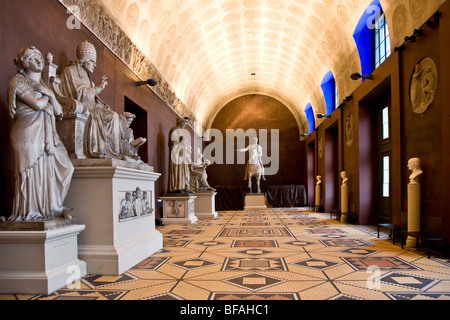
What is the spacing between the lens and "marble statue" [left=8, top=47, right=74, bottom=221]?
3.60 m

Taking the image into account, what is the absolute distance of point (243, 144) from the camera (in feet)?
73.4

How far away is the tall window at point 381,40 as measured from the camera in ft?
29.7

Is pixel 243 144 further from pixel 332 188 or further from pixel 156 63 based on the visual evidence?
pixel 156 63

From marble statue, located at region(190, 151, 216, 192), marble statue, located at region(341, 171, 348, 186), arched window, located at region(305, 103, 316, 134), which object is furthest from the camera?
arched window, located at region(305, 103, 316, 134)

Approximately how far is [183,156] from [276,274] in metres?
7.57

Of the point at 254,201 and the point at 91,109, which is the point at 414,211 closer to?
the point at 91,109

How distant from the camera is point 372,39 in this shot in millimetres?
9914

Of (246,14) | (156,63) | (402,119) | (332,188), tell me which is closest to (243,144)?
(332,188)

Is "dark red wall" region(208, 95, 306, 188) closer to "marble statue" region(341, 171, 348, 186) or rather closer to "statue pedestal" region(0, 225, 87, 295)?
"marble statue" region(341, 171, 348, 186)

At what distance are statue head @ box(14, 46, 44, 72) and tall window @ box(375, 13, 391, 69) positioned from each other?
333 inches

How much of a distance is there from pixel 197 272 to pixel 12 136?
270 cm

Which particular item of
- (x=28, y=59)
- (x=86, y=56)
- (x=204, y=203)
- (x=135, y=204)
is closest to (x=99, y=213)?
(x=135, y=204)

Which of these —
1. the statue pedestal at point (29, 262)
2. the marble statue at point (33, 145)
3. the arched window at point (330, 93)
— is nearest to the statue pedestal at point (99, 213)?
the marble statue at point (33, 145)

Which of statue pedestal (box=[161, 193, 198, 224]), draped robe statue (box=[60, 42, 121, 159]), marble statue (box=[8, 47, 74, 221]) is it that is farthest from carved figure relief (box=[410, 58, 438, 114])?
statue pedestal (box=[161, 193, 198, 224])
